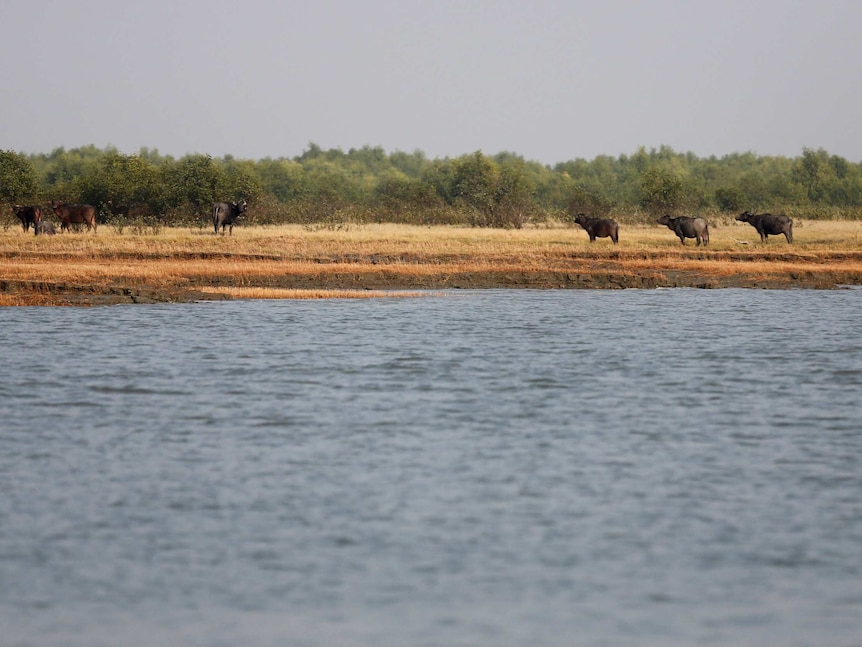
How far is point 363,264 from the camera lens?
138 ft

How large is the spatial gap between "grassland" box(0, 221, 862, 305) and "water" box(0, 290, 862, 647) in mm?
9733

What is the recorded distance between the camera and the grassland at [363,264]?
35594mm

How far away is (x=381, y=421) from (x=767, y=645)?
30.5 ft

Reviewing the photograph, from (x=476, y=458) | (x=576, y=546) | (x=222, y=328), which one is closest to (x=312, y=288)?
(x=222, y=328)

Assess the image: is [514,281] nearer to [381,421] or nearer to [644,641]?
[381,421]

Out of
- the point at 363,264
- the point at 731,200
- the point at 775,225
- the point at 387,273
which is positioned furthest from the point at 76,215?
the point at 731,200

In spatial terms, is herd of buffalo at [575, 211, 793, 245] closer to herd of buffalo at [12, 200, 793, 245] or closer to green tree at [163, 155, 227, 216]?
herd of buffalo at [12, 200, 793, 245]

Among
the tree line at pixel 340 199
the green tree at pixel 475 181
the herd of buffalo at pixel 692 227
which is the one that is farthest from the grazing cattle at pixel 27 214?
the green tree at pixel 475 181

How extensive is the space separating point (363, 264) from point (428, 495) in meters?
29.7

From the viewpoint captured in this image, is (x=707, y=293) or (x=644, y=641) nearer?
(x=644, y=641)

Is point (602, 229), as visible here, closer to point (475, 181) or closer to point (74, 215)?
point (74, 215)

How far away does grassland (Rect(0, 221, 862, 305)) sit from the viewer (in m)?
35.6

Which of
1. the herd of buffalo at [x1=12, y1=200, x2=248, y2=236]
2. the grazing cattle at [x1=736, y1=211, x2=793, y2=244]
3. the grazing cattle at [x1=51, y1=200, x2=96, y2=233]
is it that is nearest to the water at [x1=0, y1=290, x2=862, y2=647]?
the herd of buffalo at [x1=12, y1=200, x2=248, y2=236]

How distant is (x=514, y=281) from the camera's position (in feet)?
133
